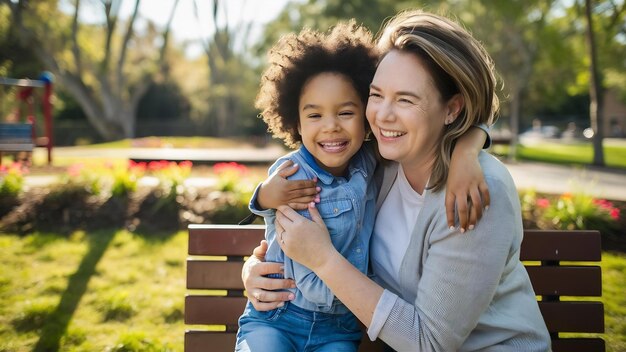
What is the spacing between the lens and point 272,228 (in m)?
2.34

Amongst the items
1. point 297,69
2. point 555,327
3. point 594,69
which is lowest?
point 555,327

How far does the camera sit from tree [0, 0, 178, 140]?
24844mm

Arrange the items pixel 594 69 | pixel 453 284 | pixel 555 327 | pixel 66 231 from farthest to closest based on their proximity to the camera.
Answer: pixel 594 69, pixel 66 231, pixel 555 327, pixel 453 284

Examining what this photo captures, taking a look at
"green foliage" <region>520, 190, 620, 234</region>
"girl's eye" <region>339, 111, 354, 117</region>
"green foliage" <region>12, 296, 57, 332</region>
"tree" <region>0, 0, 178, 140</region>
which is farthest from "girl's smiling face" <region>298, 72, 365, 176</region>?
"tree" <region>0, 0, 178, 140</region>

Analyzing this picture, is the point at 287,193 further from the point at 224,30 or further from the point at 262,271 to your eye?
the point at 224,30

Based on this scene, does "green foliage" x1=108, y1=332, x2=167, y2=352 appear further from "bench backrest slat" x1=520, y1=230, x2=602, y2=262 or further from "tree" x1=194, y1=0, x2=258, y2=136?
"tree" x1=194, y1=0, x2=258, y2=136

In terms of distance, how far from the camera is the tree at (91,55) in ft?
81.5

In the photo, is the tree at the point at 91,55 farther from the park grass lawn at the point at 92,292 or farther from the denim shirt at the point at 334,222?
the denim shirt at the point at 334,222

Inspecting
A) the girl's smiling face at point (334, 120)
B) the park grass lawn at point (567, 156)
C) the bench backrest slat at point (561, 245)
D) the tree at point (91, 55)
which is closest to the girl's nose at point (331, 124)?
the girl's smiling face at point (334, 120)

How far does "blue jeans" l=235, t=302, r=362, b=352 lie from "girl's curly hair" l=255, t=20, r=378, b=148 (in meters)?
0.90

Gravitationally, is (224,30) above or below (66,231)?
above

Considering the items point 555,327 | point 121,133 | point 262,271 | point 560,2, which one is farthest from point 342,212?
point 121,133

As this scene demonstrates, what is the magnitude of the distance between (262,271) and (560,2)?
58.5 feet

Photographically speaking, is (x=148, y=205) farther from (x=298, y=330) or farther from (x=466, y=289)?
(x=466, y=289)
